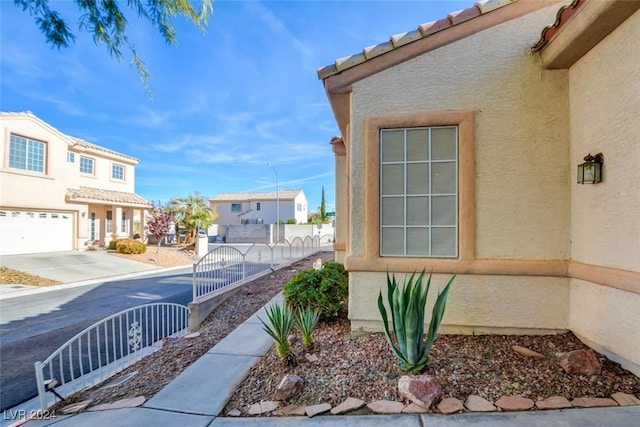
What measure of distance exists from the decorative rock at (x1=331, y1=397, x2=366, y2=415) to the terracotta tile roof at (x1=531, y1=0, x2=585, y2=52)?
215 inches

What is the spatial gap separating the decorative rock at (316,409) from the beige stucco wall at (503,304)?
6.47 ft

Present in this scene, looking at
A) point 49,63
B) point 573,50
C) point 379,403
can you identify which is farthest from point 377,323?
point 49,63

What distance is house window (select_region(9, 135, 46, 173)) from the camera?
18.2 m

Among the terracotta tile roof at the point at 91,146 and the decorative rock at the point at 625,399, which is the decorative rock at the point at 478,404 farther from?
the terracotta tile roof at the point at 91,146

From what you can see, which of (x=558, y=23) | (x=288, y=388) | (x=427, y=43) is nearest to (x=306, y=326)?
(x=288, y=388)

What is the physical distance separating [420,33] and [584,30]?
205cm

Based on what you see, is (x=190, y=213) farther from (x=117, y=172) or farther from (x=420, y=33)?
(x=420, y=33)

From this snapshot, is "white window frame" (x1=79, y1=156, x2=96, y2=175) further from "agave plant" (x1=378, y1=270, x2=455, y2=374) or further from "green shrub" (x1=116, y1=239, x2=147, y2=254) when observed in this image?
"agave plant" (x1=378, y1=270, x2=455, y2=374)

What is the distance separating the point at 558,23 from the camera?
401 cm

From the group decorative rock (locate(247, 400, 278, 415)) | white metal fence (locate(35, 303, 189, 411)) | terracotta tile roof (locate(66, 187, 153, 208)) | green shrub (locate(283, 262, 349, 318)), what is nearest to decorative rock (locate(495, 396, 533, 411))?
decorative rock (locate(247, 400, 278, 415))

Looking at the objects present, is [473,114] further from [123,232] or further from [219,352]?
[123,232]

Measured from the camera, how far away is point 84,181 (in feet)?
77.0

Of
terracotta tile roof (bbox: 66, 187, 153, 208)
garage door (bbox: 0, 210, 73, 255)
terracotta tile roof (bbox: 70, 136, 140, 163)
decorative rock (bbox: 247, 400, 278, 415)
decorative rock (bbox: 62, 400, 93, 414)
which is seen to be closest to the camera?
decorative rock (bbox: 247, 400, 278, 415)

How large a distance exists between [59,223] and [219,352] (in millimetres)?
22707
